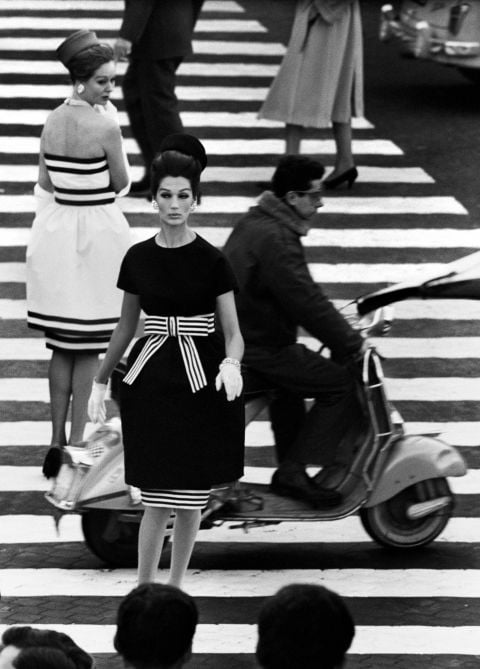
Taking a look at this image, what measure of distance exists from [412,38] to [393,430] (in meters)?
9.06

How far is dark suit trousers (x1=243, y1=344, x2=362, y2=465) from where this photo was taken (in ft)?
26.1

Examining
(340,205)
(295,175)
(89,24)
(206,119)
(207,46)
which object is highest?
(295,175)

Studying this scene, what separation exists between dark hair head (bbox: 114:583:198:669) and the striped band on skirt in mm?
2281

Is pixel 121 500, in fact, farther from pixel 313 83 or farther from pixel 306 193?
pixel 313 83

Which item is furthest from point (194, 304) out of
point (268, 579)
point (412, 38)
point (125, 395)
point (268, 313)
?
point (412, 38)

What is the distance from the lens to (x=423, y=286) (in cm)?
789

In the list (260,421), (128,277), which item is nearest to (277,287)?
(128,277)

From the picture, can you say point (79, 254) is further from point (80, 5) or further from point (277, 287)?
point (80, 5)

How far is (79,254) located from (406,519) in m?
2.15

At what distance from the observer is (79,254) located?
894 centimetres

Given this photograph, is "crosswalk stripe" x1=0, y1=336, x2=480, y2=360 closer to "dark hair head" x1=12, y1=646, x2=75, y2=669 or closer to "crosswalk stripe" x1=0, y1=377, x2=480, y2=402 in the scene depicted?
"crosswalk stripe" x1=0, y1=377, x2=480, y2=402

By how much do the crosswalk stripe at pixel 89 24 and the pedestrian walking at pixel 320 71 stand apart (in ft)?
18.5

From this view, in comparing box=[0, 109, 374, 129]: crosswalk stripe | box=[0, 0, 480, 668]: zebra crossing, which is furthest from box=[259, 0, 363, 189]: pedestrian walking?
box=[0, 109, 374, 129]: crosswalk stripe

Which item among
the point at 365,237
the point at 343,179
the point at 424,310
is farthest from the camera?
the point at 343,179
